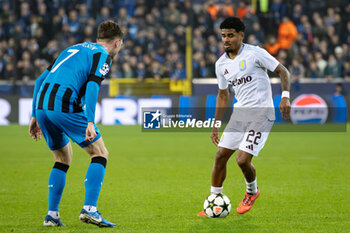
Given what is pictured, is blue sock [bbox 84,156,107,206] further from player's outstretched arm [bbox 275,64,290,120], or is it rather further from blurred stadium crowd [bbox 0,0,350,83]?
blurred stadium crowd [bbox 0,0,350,83]

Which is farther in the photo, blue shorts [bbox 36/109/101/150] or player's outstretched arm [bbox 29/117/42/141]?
player's outstretched arm [bbox 29/117/42/141]

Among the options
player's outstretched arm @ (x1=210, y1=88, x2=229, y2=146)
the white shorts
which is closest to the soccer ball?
the white shorts

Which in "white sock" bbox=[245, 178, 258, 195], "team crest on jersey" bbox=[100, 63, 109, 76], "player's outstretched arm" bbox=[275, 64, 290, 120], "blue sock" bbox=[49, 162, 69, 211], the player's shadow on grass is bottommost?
the player's shadow on grass

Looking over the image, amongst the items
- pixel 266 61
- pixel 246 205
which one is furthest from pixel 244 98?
pixel 246 205

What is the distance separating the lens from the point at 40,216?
574cm

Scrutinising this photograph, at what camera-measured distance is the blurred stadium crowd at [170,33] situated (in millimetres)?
17641

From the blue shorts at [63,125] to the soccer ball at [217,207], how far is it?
1.36 metres

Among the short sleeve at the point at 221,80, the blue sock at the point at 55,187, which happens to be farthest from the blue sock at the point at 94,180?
the short sleeve at the point at 221,80

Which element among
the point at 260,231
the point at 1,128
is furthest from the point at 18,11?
the point at 260,231

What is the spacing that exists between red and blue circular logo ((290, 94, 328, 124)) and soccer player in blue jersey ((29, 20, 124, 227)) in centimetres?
→ 1157

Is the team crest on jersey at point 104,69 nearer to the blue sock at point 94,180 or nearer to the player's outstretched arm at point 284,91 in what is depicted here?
the blue sock at point 94,180

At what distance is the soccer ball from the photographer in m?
5.61

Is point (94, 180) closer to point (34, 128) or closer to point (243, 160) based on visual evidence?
point (34, 128)

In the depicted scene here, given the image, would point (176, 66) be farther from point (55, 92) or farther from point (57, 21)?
point (55, 92)
